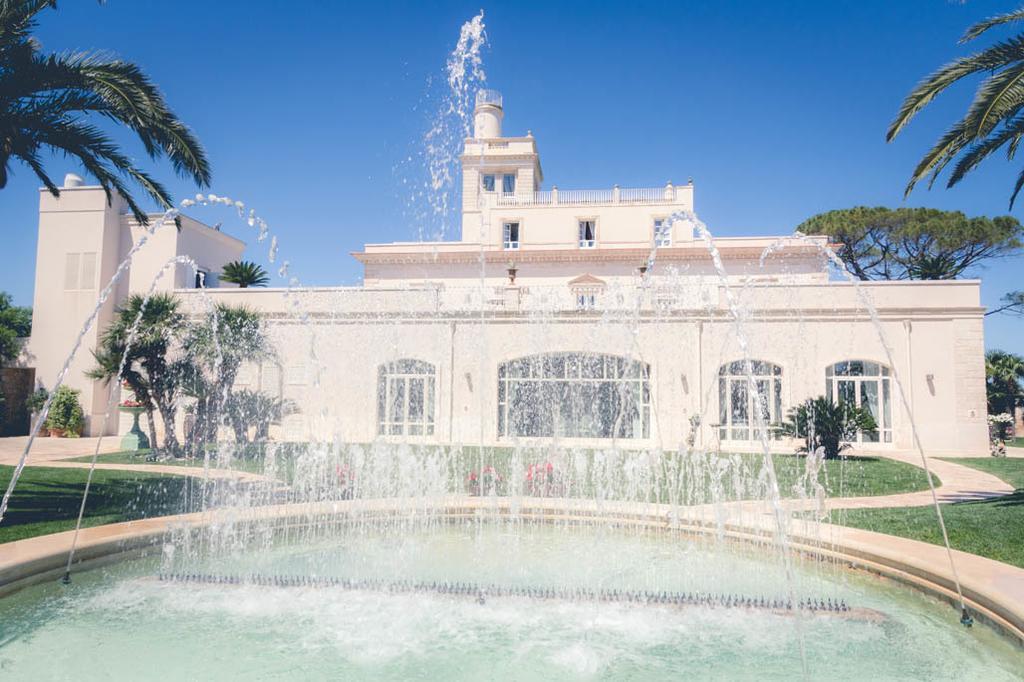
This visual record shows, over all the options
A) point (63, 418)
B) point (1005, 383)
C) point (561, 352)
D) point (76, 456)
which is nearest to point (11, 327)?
point (63, 418)

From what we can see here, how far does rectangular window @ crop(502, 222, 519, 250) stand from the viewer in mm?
30422

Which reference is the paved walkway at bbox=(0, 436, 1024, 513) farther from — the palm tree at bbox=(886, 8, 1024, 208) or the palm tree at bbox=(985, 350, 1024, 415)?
the palm tree at bbox=(985, 350, 1024, 415)

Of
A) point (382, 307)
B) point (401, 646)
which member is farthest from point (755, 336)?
point (401, 646)

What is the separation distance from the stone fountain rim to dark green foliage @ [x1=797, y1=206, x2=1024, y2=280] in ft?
86.4

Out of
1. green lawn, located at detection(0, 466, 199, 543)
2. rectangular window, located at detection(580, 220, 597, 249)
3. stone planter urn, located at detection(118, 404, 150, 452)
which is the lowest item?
green lawn, located at detection(0, 466, 199, 543)

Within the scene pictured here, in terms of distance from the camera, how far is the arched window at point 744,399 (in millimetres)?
18266

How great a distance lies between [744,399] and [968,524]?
1138 centimetres

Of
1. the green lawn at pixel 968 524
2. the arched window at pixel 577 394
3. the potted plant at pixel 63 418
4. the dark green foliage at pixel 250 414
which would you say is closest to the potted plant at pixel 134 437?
the dark green foliage at pixel 250 414

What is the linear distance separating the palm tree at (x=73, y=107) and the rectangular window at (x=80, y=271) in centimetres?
1402

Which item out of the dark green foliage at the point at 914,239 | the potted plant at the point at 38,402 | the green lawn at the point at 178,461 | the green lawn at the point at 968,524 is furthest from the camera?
the dark green foliage at the point at 914,239

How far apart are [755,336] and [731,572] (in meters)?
13.2

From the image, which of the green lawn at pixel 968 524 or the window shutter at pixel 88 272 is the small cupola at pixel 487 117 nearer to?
the window shutter at pixel 88 272

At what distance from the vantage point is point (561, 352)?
19219mm

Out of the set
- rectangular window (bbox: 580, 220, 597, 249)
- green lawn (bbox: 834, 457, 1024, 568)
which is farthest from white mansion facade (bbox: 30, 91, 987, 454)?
green lawn (bbox: 834, 457, 1024, 568)
